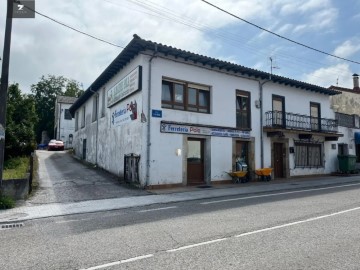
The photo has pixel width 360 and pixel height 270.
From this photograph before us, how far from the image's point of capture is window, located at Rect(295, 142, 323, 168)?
66.7 feet

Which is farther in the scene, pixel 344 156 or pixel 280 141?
pixel 344 156

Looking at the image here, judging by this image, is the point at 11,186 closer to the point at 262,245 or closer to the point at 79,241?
the point at 79,241

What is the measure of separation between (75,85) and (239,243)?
64963 mm

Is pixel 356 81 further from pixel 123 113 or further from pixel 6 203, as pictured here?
pixel 6 203

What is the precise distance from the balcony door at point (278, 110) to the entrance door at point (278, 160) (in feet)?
4.68

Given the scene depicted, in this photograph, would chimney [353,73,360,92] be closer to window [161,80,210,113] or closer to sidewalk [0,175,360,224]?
window [161,80,210,113]

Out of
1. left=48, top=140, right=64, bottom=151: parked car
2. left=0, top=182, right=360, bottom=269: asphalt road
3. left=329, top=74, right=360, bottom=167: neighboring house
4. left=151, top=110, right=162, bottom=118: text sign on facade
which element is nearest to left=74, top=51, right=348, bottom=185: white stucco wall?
left=151, top=110, right=162, bottom=118: text sign on facade

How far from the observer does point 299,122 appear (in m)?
20.2

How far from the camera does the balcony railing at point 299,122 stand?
18.6 meters

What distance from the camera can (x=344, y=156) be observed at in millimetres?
21891

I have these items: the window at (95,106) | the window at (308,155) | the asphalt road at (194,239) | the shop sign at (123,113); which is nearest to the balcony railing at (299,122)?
the window at (308,155)

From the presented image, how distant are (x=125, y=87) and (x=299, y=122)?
37.4 feet

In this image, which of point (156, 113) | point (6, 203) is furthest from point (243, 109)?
point (6, 203)

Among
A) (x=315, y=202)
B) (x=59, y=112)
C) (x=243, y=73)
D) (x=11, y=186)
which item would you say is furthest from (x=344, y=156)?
(x=59, y=112)
